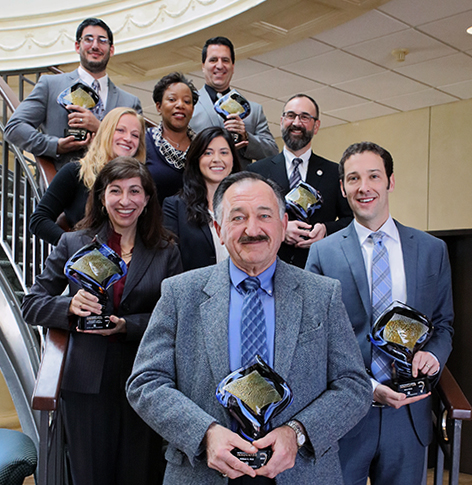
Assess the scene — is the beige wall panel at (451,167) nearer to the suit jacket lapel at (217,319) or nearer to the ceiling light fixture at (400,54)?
the ceiling light fixture at (400,54)

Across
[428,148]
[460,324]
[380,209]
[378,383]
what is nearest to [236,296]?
[378,383]

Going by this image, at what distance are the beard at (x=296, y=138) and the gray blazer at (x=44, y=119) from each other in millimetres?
1064

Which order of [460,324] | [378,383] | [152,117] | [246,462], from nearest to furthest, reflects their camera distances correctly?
1. [246,462]
2. [378,383]
3. [460,324]
4. [152,117]

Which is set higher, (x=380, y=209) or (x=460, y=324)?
(x=380, y=209)

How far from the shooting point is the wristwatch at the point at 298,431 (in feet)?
5.27

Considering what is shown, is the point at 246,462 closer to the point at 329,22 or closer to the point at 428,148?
the point at 329,22

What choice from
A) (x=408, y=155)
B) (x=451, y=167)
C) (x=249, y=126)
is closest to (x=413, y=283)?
(x=249, y=126)

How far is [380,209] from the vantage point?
2.31 m

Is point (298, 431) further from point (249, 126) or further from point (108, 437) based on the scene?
point (249, 126)

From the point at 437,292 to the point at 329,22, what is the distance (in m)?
4.23

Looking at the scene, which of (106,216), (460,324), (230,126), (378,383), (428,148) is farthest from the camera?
(428,148)

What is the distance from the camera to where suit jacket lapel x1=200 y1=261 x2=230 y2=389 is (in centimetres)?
167

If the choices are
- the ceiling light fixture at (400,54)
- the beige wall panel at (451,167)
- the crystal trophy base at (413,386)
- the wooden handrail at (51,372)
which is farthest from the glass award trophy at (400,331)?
the beige wall panel at (451,167)

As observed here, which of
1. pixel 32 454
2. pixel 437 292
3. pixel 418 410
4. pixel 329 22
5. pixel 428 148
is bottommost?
pixel 32 454
